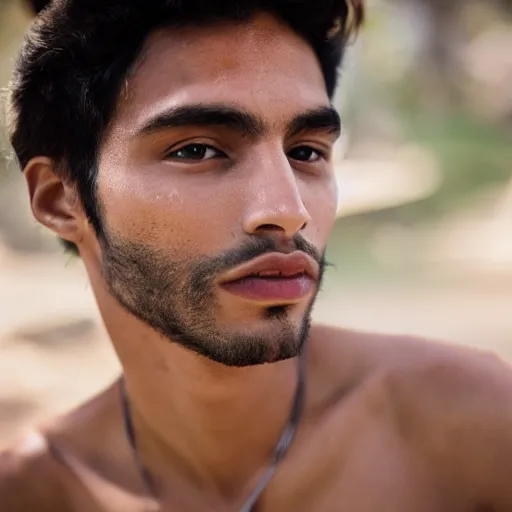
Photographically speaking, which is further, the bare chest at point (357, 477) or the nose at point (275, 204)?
the bare chest at point (357, 477)

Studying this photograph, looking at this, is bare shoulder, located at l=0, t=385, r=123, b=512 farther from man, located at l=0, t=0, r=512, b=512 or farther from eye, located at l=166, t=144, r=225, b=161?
eye, located at l=166, t=144, r=225, b=161

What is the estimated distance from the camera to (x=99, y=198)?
1.33 m

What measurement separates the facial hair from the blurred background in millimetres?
495

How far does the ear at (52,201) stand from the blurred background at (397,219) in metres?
0.26

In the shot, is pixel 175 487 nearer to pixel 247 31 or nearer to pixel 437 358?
pixel 437 358

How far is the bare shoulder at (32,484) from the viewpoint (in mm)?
1499

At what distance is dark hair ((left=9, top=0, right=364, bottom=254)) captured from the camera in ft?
4.17

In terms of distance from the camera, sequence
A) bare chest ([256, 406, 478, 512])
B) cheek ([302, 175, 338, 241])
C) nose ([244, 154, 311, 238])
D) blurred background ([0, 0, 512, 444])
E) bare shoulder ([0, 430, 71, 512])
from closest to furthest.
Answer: nose ([244, 154, 311, 238]) < cheek ([302, 175, 338, 241]) < bare chest ([256, 406, 478, 512]) < bare shoulder ([0, 430, 71, 512]) < blurred background ([0, 0, 512, 444])

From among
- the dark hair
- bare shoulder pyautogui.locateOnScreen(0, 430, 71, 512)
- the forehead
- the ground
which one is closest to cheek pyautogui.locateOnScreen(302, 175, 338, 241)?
the forehead

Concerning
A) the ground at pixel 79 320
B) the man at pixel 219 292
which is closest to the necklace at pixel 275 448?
the man at pixel 219 292

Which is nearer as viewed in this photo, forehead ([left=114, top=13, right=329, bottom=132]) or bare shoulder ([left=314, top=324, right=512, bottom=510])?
forehead ([left=114, top=13, right=329, bottom=132])

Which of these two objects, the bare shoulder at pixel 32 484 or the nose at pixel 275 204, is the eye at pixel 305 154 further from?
the bare shoulder at pixel 32 484

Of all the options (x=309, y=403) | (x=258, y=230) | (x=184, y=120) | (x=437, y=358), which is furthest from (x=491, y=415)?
(x=184, y=120)

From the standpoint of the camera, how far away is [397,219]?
26.9 feet
